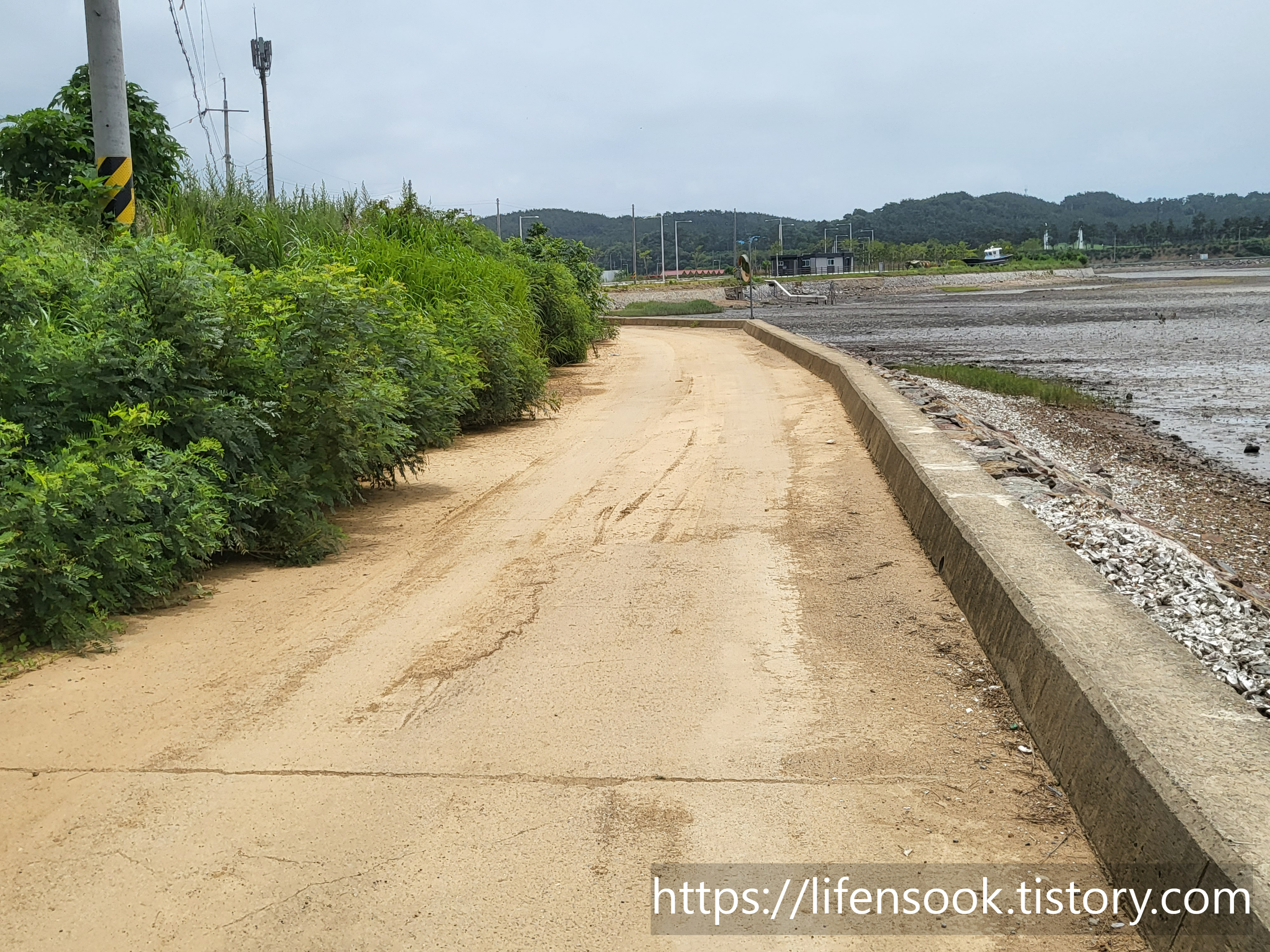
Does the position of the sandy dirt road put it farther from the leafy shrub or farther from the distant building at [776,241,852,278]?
the distant building at [776,241,852,278]

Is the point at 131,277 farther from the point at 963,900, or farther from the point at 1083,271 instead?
the point at 1083,271

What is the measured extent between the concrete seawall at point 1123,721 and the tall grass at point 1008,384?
528 inches

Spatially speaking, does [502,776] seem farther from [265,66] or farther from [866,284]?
[866,284]

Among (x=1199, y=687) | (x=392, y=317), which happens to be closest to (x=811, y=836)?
(x=1199, y=687)

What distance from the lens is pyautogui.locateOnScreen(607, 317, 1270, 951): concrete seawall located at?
2.78m

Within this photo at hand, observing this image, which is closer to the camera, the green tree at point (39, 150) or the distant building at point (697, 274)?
the green tree at point (39, 150)

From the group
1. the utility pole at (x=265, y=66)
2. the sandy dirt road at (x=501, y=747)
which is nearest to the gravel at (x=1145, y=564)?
the sandy dirt road at (x=501, y=747)

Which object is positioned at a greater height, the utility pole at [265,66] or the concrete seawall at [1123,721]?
the utility pole at [265,66]

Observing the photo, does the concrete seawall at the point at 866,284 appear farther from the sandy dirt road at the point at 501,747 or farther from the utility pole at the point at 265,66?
the sandy dirt road at the point at 501,747

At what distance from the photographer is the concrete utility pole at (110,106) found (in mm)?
9094

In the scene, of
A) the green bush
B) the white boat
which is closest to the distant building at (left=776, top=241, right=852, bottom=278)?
the white boat

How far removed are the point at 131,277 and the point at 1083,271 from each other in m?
131

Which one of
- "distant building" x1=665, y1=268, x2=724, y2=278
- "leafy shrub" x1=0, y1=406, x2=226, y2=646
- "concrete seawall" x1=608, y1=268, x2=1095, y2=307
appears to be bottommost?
"leafy shrub" x1=0, y1=406, x2=226, y2=646

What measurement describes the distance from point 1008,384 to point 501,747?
59.9 feet
